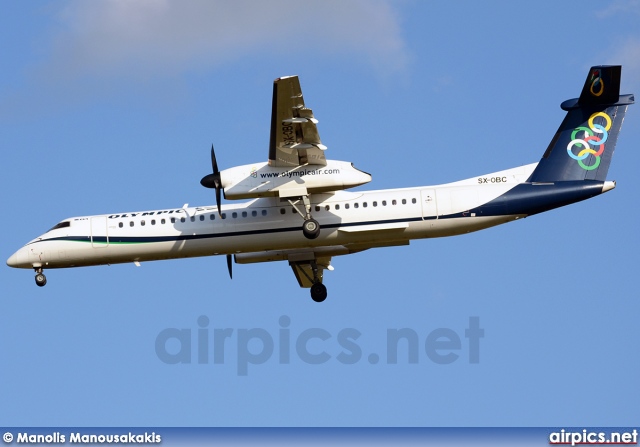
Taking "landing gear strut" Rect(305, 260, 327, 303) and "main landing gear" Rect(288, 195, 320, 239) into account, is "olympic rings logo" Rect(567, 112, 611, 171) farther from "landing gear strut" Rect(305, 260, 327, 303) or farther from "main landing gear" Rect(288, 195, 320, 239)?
"landing gear strut" Rect(305, 260, 327, 303)

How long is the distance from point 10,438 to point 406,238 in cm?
1360

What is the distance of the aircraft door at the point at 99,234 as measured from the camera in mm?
36875

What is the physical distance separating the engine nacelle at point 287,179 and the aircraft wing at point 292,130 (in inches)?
9.8

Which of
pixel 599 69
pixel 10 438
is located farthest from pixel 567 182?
pixel 10 438

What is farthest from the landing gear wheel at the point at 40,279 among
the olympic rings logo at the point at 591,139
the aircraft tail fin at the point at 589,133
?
the olympic rings logo at the point at 591,139

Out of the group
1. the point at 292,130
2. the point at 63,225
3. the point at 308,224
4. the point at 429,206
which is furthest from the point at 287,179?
the point at 63,225

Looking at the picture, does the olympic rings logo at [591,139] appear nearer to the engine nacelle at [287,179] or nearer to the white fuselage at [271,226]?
the white fuselage at [271,226]

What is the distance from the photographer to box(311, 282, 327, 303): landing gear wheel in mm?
38938

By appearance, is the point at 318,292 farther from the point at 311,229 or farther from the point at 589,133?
the point at 589,133

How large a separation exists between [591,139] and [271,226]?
10581mm

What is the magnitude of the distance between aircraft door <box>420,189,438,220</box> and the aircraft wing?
3.35m

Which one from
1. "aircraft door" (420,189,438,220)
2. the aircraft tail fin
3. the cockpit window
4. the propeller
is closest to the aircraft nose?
the cockpit window

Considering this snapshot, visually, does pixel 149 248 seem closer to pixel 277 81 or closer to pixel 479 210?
pixel 277 81

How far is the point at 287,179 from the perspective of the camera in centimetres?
3497
